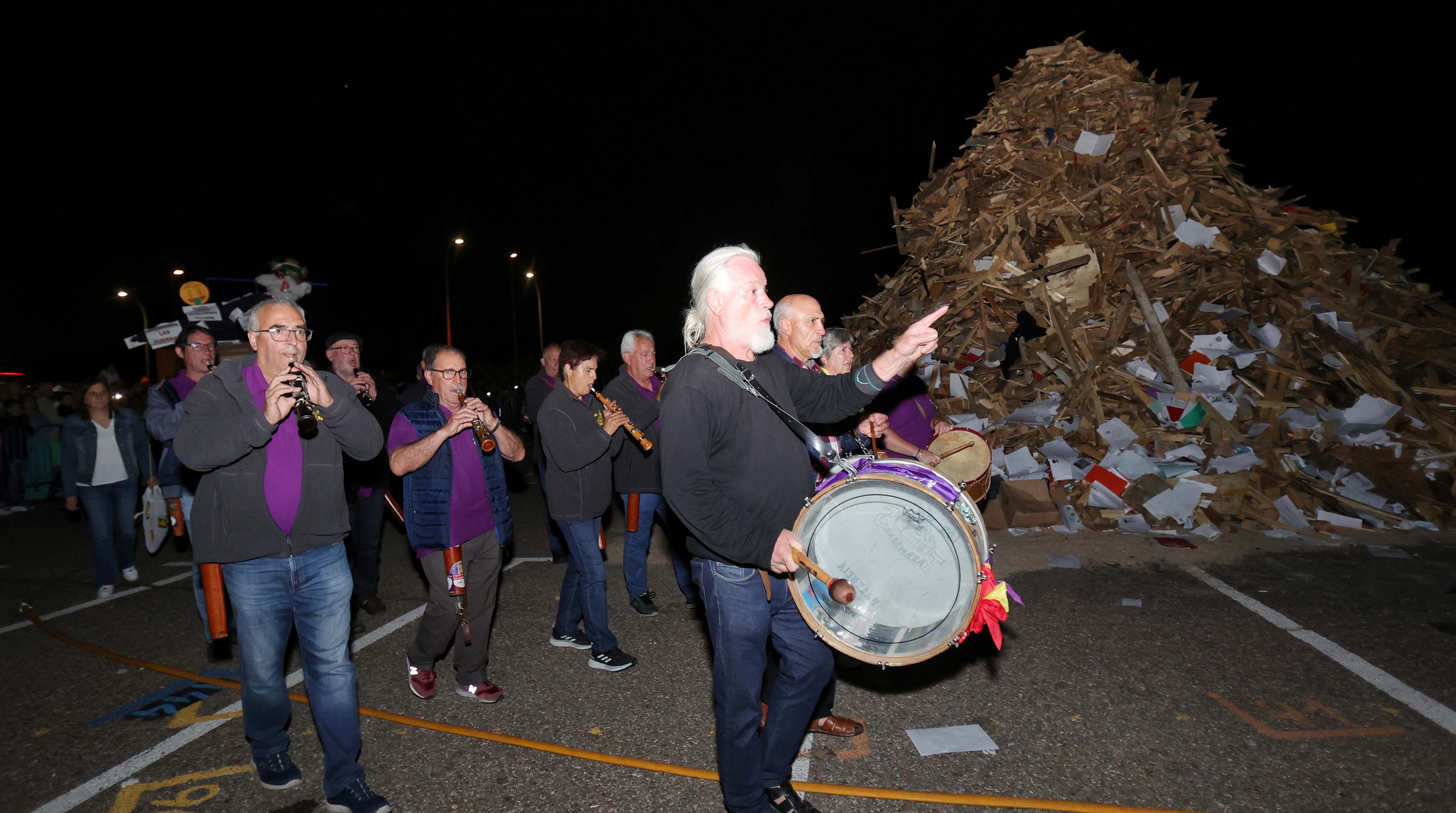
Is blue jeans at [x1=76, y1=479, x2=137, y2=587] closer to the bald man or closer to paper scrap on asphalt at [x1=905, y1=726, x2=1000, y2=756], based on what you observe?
the bald man

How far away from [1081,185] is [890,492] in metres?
9.38

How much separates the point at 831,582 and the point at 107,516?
7832 millimetres

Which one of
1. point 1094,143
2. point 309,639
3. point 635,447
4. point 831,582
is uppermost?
point 1094,143

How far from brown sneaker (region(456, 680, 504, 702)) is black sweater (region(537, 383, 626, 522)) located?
1.07 metres

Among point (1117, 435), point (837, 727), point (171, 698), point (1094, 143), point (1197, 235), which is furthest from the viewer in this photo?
point (1094, 143)

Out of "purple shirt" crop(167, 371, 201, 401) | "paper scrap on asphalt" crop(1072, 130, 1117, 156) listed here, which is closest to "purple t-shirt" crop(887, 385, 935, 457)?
"purple shirt" crop(167, 371, 201, 401)

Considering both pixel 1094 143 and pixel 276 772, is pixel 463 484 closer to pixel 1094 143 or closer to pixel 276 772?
pixel 276 772

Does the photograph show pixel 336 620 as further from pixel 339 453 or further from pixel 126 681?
pixel 126 681

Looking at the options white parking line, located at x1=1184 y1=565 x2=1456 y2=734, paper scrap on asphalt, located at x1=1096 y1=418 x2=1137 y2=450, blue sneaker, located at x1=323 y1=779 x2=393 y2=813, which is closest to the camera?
blue sneaker, located at x1=323 y1=779 x2=393 y2=813

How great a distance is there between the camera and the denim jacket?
7.08 m

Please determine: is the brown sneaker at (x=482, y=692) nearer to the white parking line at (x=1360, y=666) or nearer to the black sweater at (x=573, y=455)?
the black sweater at (x=573, y=455)

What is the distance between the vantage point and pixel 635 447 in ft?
20.2

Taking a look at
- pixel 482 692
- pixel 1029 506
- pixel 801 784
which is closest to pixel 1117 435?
pixel 1029 506

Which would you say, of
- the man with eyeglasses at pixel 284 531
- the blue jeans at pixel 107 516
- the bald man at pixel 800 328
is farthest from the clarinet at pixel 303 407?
the blue jeans at pixel 107 516
